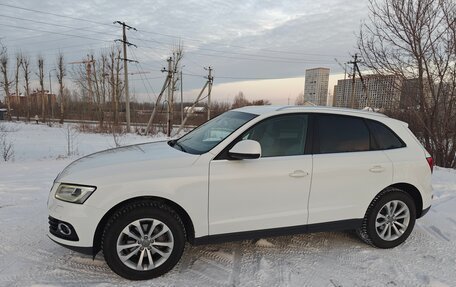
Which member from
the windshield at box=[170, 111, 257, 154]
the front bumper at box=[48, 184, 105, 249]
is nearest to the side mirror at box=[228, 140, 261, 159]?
the windshield at box=[170, 111, 257, 154]

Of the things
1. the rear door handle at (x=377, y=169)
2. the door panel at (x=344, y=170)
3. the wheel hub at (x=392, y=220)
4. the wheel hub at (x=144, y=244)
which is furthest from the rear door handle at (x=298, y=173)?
the wheel hub at (x=144, y=244)

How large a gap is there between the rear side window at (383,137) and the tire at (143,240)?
7.96 feet

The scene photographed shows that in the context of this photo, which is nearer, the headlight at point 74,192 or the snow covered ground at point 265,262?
the headlight at point 74,192

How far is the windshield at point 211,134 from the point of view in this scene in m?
3.25

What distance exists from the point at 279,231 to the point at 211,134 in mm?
1303

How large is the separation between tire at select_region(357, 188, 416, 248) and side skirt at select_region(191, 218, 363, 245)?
0.16 meters

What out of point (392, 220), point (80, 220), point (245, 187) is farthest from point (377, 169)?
point (80, 220)

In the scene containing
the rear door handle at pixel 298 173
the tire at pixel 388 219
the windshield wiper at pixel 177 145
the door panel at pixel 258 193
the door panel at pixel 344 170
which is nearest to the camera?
the door panel at pixel 258 193

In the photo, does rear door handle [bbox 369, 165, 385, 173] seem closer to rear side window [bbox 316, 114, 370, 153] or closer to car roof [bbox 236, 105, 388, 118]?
rear side window [bbox 316, 114, 370, 153]

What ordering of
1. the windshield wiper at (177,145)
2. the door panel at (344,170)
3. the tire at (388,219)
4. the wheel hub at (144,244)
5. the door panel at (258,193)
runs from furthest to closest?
the tire at (388,219) → the windshield wiper at (177,145) → the door panel at (344,170) → the door panel at (258,193) → the wheel hub at (144,244)

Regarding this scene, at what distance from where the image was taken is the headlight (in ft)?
8.89

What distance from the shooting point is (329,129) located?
3449 millimetres

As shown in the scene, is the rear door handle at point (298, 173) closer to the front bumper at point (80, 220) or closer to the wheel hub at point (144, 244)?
the wheel hub at point (144, 244)

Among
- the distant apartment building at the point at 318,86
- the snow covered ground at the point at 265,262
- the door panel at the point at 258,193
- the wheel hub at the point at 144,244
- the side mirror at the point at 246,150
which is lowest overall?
the snow covered ground at the point at 265,262
